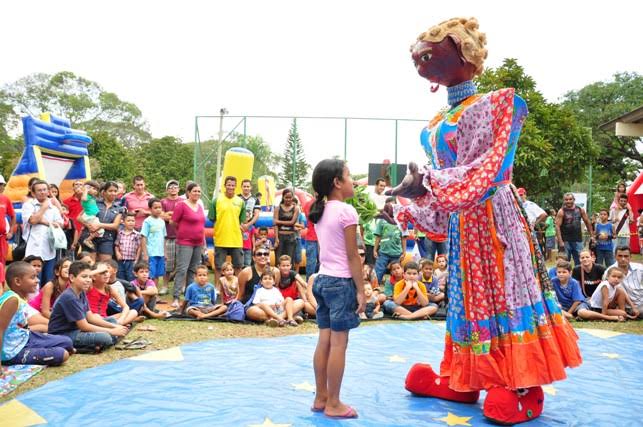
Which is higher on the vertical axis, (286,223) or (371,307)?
(286,223)

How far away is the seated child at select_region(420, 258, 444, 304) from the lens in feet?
24.5

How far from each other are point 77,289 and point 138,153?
133 feet

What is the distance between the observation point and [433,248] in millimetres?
9211

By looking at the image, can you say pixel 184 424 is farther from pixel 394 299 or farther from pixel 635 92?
pixel 635 92

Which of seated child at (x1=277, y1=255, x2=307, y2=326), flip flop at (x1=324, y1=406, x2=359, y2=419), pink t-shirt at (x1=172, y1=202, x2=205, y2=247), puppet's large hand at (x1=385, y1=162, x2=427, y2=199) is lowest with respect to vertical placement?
flip flop at (x1=324, y1=406, x2=359, y2=419)

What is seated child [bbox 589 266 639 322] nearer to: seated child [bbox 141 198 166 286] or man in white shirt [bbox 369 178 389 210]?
man in white shirt [bbox 369 178 389 210]

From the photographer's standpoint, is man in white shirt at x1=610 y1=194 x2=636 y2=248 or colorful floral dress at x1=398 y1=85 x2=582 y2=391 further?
man in white shirt at x1=610 y1=194 x2=636 y2=248

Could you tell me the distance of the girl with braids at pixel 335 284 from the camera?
322cm

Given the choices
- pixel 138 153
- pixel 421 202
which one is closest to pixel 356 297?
pixel 421 202

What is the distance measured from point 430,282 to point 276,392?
13.7 ft

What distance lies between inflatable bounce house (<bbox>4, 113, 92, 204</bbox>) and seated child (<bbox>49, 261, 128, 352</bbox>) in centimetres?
503

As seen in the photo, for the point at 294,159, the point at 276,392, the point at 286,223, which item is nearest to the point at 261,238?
the point at 286,223

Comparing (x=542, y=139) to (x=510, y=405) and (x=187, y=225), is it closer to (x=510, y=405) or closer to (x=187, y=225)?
(x=187, y=225)

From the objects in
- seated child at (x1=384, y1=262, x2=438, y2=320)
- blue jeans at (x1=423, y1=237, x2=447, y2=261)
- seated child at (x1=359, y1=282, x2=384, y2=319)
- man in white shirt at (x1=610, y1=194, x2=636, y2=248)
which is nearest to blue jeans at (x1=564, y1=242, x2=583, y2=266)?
man in white shirt at (x1=610, y1=194, x2=636, y2=248)
